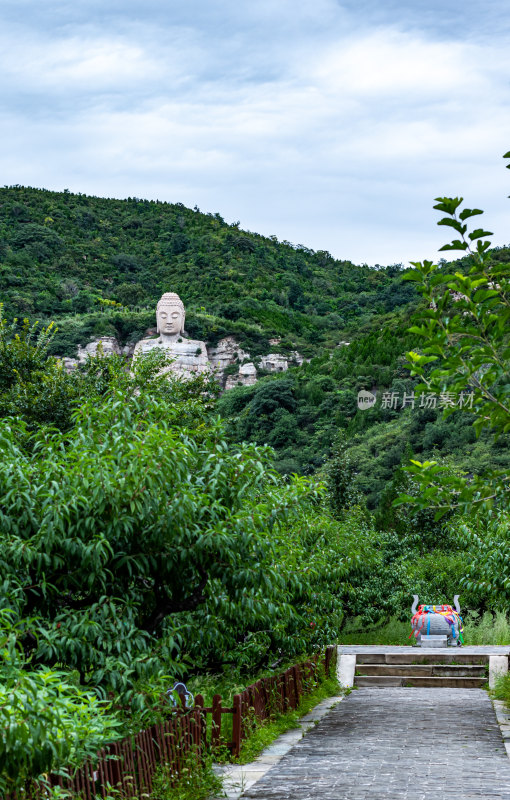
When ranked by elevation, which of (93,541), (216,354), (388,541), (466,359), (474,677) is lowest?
(474,677)

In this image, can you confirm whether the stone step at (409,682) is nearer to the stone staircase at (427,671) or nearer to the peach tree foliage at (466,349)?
the stone staircase at (427,671)

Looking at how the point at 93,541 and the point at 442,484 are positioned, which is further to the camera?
the point at 93,541

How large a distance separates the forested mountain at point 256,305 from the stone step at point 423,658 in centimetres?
2187

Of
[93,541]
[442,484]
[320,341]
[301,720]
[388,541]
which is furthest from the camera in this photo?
[320,341]

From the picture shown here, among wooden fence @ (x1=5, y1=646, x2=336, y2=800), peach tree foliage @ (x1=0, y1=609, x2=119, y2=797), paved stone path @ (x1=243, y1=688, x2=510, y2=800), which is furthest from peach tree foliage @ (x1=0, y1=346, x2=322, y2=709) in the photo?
paved stone path @ (x1=243, y1=688, x2=510, y2=800)

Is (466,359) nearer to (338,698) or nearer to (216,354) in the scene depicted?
(338,698)

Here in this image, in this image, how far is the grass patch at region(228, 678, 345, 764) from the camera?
927 cm

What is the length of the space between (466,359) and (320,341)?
81192 millimetres

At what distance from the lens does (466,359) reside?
4781 millimetres

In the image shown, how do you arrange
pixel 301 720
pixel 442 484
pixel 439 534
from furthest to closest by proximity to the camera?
pixel 439 534, pixel 301 720, pixel 442 484

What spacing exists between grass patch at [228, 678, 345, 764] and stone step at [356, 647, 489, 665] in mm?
2782

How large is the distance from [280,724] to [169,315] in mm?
46600

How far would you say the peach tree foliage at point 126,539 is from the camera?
240 inches

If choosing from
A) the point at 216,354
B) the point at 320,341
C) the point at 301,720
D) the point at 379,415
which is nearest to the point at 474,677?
the point at 301,720
